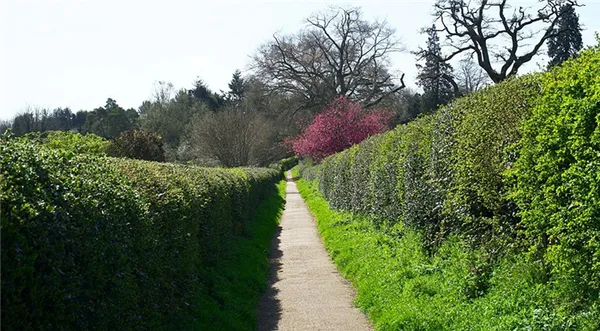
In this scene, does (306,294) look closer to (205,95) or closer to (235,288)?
(235,288)

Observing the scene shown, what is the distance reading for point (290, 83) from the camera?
51.4 metres

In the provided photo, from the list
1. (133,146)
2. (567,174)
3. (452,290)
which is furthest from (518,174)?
(133,146)

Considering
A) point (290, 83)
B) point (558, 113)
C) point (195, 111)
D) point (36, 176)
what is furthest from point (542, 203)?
point (195, 111)

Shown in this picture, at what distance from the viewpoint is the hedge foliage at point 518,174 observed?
15.5 feet

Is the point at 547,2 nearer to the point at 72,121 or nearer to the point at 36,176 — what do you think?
the point at 36,176

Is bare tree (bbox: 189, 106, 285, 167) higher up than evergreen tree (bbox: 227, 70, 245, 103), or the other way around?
evergreen tree (bbox: 227, 70, 245, 103)

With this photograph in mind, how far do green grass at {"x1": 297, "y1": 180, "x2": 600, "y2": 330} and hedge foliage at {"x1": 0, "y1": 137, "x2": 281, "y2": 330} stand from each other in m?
2.81

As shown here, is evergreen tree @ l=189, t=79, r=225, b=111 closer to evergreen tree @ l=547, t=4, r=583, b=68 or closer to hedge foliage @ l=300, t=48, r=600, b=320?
evergreen tree @ l=547, t=4, r=583, b=68

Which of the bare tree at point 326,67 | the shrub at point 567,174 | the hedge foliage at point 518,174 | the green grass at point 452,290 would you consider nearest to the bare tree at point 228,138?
the bare tree at point 326,67

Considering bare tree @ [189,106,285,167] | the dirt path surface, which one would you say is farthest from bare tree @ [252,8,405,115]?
the dirt path surface

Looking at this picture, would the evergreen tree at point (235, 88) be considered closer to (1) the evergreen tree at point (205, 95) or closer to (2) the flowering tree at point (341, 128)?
(1) the evergreen tree at point (205, 95)

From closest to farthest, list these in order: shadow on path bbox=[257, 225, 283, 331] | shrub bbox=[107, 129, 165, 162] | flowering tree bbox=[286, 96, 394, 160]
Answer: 1. shadow on path bbox=[257, 225, 283, 331]
2. shrub bbox=[107, 129, 165, 162]
3. flowering tree bbox=[286, 96, 394, 160]

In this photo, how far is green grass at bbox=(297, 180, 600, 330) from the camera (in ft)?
17.3

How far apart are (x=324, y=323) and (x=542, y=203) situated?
3.92 m
